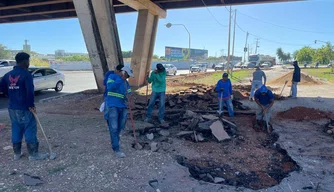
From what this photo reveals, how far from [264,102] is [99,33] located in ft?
30.1

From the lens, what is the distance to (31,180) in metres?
3.89

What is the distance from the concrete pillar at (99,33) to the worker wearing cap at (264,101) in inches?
335

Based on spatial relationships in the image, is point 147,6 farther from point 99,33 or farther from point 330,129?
point 330,129

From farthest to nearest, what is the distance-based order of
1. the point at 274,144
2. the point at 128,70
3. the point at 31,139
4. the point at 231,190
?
1. the point at 274,144
2. the point at 128,70
3. the point at 31,139
4. the point at 231,190

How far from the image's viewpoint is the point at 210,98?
441 inches

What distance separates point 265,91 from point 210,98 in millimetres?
4454

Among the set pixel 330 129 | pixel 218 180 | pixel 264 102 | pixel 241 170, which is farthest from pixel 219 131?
pixel 330 129

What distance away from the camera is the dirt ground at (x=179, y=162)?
156 inches

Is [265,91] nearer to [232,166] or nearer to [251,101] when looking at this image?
[232,166]

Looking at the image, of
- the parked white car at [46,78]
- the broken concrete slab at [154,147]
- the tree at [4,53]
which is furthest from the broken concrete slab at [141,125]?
the tree at [4,53]

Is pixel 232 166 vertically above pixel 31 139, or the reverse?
pixel 31 139

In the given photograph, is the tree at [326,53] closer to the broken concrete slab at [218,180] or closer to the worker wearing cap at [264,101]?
the worker wearing cap at [264,101]

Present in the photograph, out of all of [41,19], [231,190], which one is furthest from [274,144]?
[41,19]

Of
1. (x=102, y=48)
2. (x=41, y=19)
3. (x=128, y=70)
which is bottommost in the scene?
(x=128, y=70)
